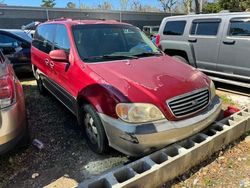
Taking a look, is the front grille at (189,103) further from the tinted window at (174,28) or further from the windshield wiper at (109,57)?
the tinted window at (174,28)

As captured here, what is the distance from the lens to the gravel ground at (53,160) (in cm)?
317

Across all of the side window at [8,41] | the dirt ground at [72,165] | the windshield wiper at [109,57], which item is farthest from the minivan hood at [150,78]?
the side window at [8,41]

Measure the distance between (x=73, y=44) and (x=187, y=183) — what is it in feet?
8.13

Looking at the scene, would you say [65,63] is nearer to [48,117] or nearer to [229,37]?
[48,117]

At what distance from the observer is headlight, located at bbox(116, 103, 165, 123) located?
296cm

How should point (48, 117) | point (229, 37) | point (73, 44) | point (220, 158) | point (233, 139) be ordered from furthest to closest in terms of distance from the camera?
1. point (229, 37)
2. point (48, 117)
3. point (73, 44)
4. point (233, 139)
5. point (220, 158)

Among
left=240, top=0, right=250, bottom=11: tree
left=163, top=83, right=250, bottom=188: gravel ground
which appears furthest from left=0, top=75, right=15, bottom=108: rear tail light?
left=240, top=0, right=250, bottom=11: tree

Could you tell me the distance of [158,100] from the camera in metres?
3.03

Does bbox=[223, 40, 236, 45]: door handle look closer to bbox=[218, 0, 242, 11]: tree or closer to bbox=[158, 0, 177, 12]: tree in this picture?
bbox=[218, 0, 242, 11]: tree

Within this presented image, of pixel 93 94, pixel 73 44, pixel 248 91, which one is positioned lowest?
pixel 248 91

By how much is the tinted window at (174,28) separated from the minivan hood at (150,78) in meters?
3.54

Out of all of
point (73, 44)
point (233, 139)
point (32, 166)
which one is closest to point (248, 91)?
point (233, 139)

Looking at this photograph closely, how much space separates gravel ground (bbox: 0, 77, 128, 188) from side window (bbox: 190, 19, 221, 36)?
4050 mm

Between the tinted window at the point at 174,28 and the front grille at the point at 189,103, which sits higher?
the tinted window at the point at 174,28
